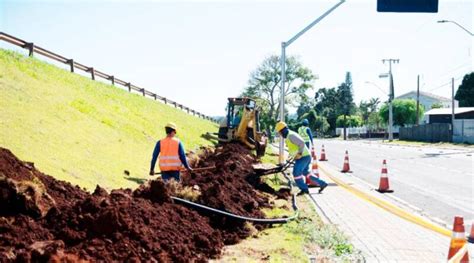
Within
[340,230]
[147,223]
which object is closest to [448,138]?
[340,230]

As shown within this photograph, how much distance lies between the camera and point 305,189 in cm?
1212

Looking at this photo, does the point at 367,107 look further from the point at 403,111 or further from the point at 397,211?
the point at 397,211

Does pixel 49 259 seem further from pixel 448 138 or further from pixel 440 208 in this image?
pixel 448 138

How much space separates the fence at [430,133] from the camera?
50.9 m

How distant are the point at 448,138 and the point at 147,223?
49.5 m

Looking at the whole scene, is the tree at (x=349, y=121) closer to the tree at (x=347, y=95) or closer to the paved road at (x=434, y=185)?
the tree at (x=347, y=95)

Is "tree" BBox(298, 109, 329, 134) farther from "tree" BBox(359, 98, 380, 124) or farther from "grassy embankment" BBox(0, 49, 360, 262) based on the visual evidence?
"grassy embankment" BBox(0, 49, 360, 262)

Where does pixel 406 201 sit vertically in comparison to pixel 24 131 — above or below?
below

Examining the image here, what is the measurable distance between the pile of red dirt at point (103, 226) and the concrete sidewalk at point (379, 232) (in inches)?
72.3

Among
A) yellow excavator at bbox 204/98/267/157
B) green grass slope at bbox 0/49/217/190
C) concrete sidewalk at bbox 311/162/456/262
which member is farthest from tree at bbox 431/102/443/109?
concrete sidewalk at bbox 311/162/456/262

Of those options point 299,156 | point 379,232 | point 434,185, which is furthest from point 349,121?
point 379,232

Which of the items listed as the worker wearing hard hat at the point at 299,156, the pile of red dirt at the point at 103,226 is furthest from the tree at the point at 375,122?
the pile of red dirt at the point at 103,226

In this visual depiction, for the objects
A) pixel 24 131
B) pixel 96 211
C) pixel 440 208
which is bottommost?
pixel 440 208

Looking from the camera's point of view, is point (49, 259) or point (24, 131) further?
point (24, 131)
